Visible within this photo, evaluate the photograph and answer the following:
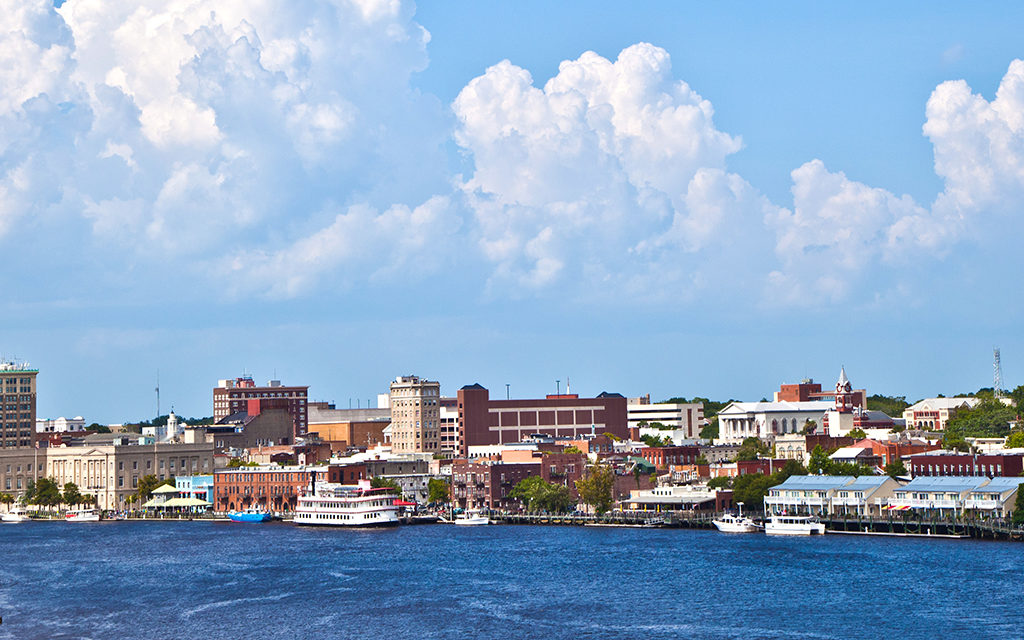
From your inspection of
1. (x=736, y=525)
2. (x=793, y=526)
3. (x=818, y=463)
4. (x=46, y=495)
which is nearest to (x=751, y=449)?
(x=818, y=463)

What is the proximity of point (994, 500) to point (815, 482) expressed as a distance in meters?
15.3

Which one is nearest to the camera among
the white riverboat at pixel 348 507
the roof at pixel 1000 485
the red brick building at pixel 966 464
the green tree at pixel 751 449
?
the roof at pixel 1000 485

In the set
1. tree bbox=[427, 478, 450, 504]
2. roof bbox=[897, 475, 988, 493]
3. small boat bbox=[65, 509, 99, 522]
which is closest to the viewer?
roof bbox=[897, 475, 988, 493]

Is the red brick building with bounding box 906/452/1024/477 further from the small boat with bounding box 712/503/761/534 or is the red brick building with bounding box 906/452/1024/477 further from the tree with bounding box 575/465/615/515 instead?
the tree with bounding box 575/465/615/515

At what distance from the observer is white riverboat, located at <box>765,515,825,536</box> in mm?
105938

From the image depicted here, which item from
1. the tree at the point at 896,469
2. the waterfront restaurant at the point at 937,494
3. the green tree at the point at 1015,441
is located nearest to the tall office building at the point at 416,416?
the green tree at the point at 1015,441

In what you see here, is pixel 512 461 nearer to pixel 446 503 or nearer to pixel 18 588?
pixel 446 503

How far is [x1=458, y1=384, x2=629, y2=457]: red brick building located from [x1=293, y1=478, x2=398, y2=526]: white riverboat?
5154 cm

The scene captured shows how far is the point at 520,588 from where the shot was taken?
257ft

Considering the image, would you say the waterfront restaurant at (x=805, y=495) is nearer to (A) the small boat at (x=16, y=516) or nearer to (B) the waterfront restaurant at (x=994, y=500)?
(B) the waterfront restaurant at (x=994, y=500)

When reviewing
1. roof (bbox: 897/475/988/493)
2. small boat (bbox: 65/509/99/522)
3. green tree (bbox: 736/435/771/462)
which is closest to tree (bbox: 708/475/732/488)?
roof (bbox: 897/475/988/493)

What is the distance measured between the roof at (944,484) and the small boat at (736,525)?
11.1 metres

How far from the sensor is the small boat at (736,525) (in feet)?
360

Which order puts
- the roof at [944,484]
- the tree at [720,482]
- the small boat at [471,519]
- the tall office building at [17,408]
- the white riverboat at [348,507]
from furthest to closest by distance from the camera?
the tall office building at [17,408], the white riverboat at [348,507], the small boat at [471,519], the tree at [720,482], the roof at [944,484]
